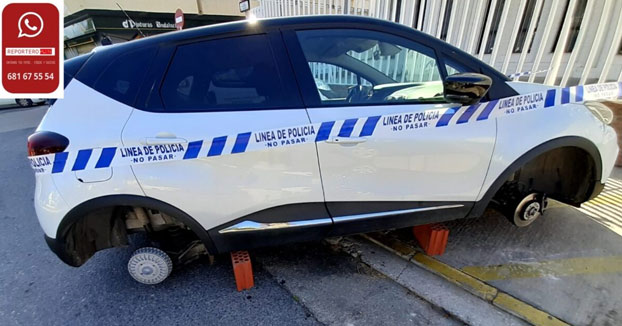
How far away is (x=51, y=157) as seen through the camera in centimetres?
167

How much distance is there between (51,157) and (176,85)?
0.81m

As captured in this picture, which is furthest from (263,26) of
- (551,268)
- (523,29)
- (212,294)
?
(523,29)

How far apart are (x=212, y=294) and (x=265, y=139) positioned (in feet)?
4.12

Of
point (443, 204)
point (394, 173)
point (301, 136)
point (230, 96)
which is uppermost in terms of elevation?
point (230, 96)

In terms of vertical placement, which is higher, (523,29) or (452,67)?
(523,29)

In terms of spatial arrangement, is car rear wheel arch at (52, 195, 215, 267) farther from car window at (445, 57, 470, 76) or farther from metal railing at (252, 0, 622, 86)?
metal railing at (252, 0, 622, 86)

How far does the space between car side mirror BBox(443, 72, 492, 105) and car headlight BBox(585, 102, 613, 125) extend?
1.05 metres

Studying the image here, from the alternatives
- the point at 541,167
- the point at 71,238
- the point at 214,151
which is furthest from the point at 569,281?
the point at 71,238

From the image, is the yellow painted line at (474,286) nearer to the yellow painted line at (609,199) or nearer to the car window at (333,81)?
the car window at (333,81)

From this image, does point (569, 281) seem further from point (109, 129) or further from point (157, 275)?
point (109, 129)

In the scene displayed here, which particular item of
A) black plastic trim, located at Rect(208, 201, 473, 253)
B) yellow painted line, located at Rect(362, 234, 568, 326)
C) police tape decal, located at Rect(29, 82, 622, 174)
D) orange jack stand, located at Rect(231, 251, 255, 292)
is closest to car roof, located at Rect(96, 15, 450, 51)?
police tape decal, located at Rect(29, 82, 622, 174)

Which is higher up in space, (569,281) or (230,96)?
(230,96)

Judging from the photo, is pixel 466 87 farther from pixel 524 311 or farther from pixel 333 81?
pixel 524 311

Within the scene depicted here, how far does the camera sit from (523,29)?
5539mm
